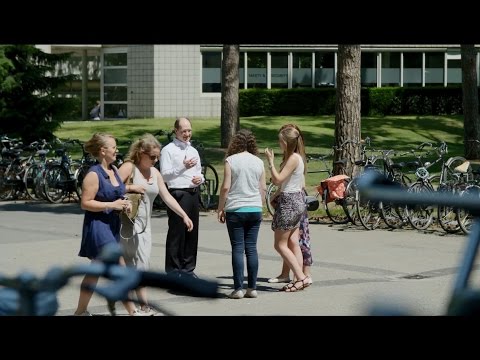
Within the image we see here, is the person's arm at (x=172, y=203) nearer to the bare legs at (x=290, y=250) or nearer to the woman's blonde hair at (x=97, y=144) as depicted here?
the bare legs at (x=290, y=250)

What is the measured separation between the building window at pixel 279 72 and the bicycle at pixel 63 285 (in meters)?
37.6

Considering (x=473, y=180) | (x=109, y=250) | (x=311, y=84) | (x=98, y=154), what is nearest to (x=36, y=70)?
(x=473, y=180)

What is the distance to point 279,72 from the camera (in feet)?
131

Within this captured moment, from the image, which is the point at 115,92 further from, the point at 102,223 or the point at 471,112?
the point at 102,223

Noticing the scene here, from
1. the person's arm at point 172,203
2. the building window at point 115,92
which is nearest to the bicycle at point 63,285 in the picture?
the person's arm at point 172,203

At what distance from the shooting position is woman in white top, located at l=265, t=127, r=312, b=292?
9.38 metres

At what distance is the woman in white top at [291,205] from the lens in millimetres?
9375

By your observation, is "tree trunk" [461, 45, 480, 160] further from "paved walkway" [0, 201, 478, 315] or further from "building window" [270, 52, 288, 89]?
"building window" [270, 52, 288, 89]

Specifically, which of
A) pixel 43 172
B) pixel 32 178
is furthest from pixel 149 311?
pixel 32 178

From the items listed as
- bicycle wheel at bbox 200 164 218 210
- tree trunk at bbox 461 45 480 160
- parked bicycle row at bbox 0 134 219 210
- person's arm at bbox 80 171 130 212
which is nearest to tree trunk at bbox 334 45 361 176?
bicycle wheel at bbox 200 164 218 210

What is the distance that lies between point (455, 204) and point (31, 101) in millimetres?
18571

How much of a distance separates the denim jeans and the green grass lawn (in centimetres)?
1499
